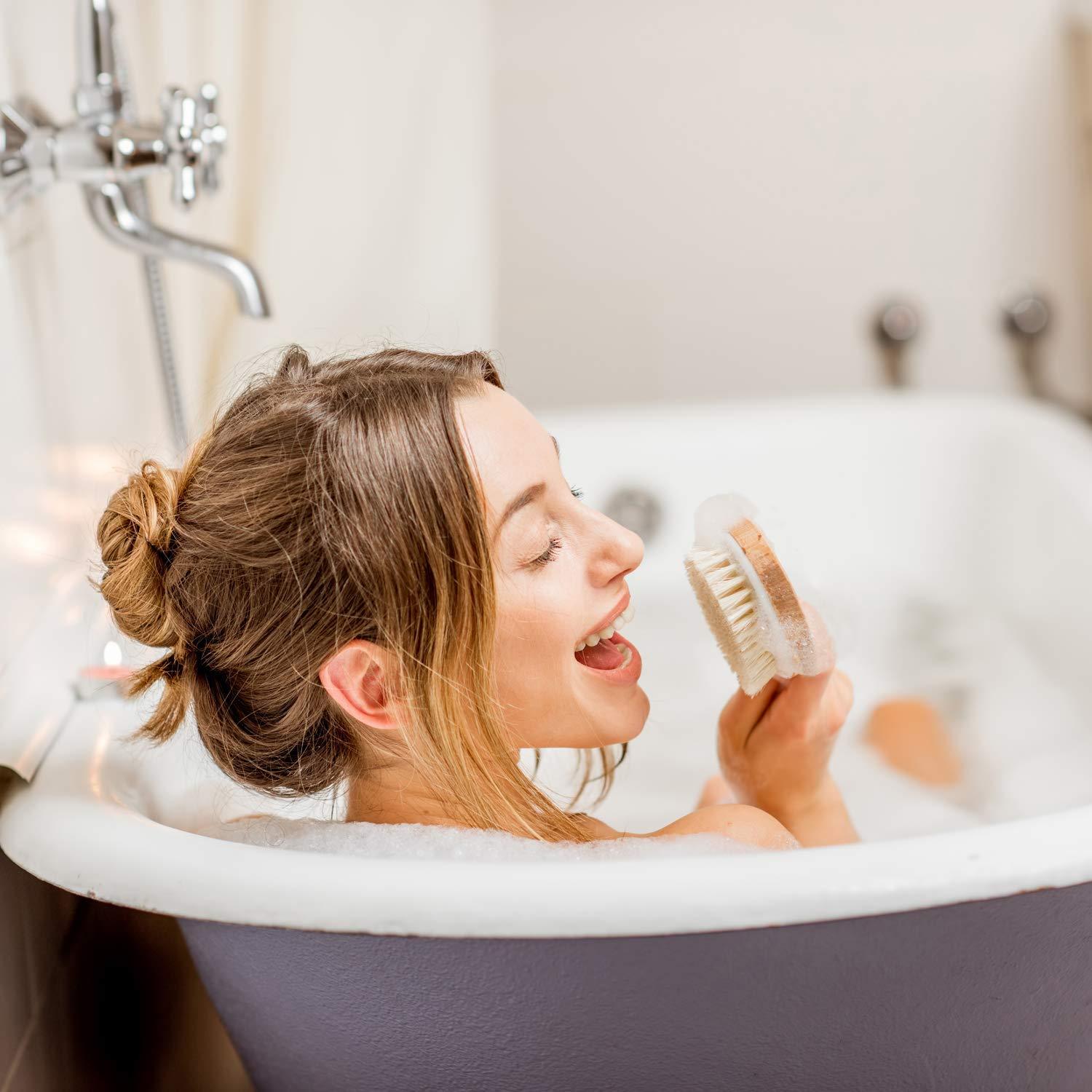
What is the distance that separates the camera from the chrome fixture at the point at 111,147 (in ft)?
3.71

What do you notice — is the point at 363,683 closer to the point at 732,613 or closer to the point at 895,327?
the point at 732,613

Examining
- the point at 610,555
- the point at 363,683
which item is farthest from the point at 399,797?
the point at 610,555

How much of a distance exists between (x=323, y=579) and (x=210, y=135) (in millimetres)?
580

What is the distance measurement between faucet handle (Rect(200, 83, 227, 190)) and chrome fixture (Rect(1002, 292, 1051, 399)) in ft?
5.41

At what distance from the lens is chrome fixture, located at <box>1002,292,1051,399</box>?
2.36 meters

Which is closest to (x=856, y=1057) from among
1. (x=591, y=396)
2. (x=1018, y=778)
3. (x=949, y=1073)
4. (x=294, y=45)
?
(x=949, y=1073)

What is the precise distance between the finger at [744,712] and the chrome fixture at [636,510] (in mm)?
693

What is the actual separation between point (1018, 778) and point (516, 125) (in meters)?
1.50

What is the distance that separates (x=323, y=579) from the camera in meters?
0.77

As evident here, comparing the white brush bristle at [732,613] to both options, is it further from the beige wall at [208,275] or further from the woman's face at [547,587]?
the beige wall at [208,275]

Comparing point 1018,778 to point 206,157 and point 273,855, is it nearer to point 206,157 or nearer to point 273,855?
point 273,855

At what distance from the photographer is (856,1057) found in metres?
0.80

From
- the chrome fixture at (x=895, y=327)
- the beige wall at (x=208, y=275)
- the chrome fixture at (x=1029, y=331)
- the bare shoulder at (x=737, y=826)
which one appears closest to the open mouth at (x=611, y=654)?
the bare shoulder at (x=737, y=826)

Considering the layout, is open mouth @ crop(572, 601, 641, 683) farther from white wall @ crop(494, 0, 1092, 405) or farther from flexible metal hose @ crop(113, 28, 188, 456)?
white wall @ crop(494, 0, 1092, 405)
